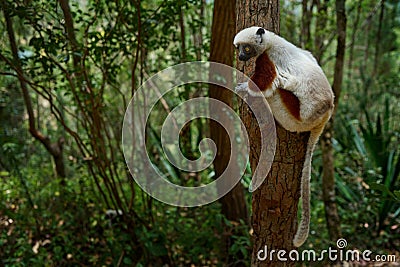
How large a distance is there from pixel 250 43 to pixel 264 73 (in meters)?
0.16

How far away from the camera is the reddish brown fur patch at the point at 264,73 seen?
1.78m

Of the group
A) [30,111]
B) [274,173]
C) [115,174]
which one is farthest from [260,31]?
[30,111]

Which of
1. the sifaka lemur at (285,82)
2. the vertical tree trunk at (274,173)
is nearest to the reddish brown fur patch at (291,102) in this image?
the sifaka lemur at (285,82)

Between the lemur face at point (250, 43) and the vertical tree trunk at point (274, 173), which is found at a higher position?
the lemur face at point (250, 43)

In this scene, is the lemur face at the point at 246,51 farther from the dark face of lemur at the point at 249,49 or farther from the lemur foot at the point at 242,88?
the lemur foot at the point at 242,88

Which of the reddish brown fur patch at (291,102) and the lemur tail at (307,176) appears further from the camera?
the lemur tail at (307,176)

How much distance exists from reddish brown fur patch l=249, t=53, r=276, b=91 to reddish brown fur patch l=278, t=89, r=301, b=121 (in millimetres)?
84

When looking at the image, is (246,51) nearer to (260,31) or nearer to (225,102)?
(260,31)

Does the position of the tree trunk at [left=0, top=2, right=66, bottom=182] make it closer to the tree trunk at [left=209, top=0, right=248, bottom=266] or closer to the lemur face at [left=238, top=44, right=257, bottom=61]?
the tree trunk at [left=209, top=0, right=248, bottom=266]

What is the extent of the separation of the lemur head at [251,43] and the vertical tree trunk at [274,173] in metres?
0.18

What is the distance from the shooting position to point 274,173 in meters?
1.92

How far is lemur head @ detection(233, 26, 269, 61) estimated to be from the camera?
1740 mm

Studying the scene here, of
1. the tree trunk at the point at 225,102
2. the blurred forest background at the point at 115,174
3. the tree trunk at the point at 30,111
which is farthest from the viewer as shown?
the tree trunk at the point at 225,102

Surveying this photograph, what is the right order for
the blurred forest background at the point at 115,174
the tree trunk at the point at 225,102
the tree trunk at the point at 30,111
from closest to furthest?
the tree trunk at the point at 30,111 < the blurred forest background at the point at 115,174 < the tree trunk at the point at 225,102
